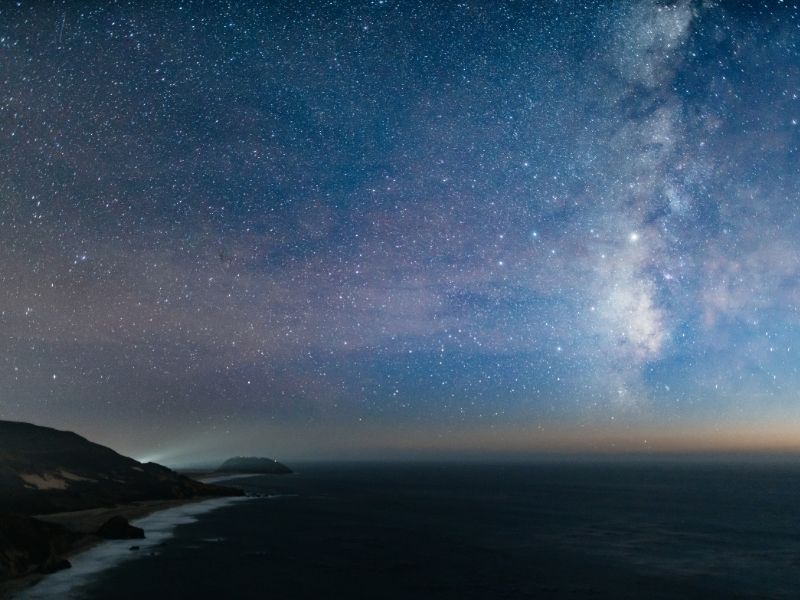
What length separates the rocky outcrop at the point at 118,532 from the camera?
48.6 m

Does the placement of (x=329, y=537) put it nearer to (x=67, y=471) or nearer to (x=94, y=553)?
(x=94, y=553)

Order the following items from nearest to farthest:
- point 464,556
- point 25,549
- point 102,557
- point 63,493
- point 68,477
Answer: point 25,549 → point 102,557 → point 464,556 → point 63,493 → point 68,477

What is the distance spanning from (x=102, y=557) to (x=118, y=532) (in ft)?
32.0

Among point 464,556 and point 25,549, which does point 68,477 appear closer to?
point 25,549

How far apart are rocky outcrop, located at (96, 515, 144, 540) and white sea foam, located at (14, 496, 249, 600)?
3.71 ft

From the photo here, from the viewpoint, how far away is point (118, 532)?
49000mm

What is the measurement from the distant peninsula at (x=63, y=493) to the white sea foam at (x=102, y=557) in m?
1.41

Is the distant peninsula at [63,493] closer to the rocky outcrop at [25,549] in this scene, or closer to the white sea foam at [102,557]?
the rocky outcrop at [25,549]

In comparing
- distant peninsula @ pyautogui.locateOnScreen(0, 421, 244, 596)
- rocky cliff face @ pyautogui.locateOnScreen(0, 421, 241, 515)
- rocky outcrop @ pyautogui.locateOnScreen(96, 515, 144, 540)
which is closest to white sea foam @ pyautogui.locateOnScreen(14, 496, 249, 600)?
rocky outcrop @ pyautogui.locateOnScreen(96, 515, 144, 540)

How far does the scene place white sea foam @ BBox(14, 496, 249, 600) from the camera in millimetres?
30719

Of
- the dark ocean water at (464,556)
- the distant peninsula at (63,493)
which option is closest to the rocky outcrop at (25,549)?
the distant peninsula at (63,493)

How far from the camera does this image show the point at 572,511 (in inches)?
3440

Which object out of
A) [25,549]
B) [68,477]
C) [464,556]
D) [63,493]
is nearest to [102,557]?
[25,549]

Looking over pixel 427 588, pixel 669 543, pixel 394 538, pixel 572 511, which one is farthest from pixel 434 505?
pixel 427 588
